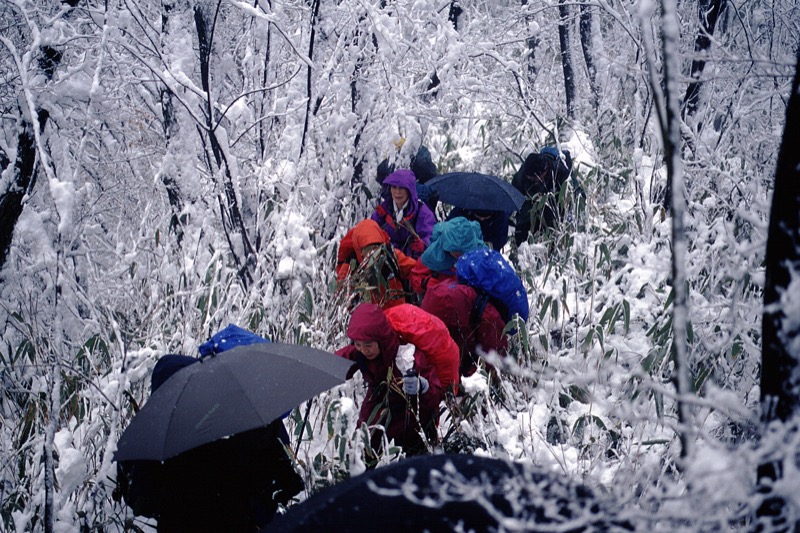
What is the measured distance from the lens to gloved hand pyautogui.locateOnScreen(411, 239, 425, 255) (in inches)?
181

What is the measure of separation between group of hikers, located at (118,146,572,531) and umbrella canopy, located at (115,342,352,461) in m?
0.17

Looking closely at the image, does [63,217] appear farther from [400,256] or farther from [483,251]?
[400,256]

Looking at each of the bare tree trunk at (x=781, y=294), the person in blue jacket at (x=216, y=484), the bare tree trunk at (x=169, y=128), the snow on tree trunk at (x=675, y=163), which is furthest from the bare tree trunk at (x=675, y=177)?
the bare tree trunk at (x=169, y=128)

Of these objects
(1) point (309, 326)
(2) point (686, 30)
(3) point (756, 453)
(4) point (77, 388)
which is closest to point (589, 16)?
(2) point (686, 30)

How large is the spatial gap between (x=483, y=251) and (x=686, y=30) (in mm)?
4336

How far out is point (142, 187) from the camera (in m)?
5.98

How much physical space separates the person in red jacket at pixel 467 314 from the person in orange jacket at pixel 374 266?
691mm

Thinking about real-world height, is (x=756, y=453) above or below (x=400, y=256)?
above

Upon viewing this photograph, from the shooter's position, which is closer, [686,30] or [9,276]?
[9,276]

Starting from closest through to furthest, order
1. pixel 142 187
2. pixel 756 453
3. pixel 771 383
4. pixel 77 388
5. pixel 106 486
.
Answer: pixel 756 453, pixel 771 383, pixel 106 486, pixel 77 388, pixel 142 187

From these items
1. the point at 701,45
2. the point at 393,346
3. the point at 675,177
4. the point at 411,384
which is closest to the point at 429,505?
the point at 675,177

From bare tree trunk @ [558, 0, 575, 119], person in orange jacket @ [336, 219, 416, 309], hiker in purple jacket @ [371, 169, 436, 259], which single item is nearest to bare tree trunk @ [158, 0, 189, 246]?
person in orange jacket @ [336, 219, 416, 309]

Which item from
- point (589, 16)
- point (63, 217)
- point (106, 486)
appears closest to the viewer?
point (63, 217)

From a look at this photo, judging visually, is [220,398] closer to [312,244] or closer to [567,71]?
[312,244]
